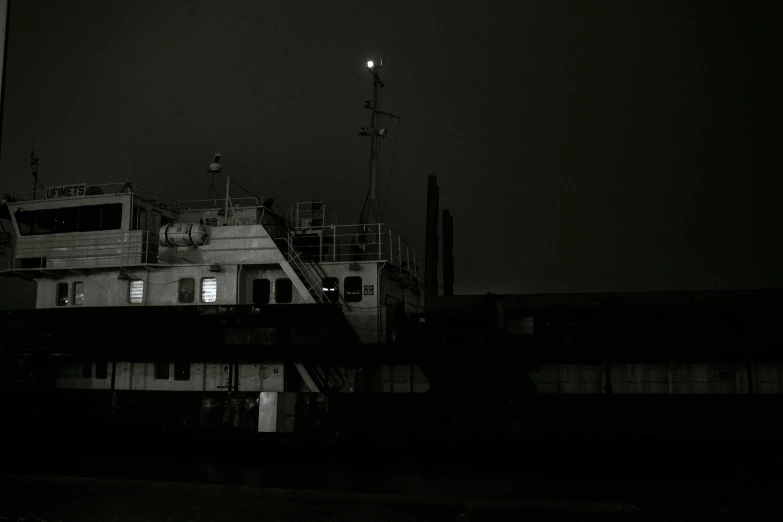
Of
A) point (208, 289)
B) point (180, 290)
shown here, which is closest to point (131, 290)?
point (180, 290)

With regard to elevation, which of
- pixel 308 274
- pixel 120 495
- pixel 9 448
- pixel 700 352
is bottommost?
pixel 9 448

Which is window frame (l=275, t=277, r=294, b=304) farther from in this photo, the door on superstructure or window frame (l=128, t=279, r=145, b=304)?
window frame (l=128, t=279, r=145, b=304)

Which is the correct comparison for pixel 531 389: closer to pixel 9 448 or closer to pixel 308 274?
pixel 308 274

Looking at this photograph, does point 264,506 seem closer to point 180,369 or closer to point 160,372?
point 180,369

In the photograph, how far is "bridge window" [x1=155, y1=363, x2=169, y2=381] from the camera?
14.1m

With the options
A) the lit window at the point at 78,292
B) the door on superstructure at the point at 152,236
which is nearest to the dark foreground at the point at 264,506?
the door on superstructure at the point at 152,236

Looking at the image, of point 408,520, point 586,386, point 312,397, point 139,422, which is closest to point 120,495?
point 408,520

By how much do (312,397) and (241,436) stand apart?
6.10ft

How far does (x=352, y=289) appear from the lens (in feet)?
46.2

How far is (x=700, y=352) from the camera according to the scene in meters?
9.93

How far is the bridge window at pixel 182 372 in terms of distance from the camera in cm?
1394

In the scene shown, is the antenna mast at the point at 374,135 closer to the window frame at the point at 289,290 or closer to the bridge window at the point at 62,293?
the window frame at the point at 289,290

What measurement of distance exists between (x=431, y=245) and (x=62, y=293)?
33.4 ft

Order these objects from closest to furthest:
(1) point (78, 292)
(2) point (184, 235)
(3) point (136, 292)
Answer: (2) point (184, 235), (3) point (136, 292), (1) point (78, 292)
